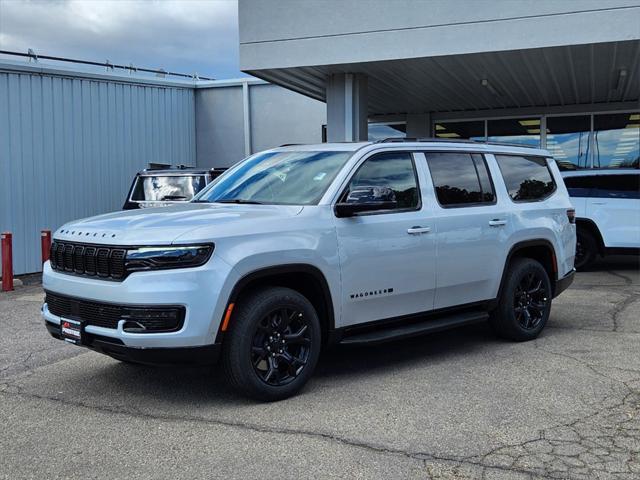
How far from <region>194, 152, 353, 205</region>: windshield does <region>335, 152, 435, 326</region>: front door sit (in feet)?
0.82

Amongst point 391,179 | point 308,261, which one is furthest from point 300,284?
point 391,179

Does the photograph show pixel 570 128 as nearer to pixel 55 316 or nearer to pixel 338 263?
pixel 338 263

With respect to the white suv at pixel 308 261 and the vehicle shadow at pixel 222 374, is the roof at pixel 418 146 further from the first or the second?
the vehicle shadow at pixel 222 374

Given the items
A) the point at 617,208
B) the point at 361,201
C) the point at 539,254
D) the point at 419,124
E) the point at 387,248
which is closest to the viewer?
the point at 361,201

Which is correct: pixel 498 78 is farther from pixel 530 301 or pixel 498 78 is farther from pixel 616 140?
pixel 530 301

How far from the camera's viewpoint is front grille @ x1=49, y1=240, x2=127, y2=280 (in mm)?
4457

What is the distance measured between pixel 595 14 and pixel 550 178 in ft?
14.5

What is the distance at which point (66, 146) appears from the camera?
46.1ft

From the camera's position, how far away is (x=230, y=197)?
577cm

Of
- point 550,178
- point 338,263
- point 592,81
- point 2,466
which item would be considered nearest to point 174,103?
point 592,81

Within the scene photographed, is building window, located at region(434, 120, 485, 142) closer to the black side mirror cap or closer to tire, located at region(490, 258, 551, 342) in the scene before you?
tire, located at region(490, 258, 551, 342)

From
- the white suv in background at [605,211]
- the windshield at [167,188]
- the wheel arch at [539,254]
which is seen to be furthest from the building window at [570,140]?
the wheel arch at [539,254]

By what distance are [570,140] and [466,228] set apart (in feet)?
41.4

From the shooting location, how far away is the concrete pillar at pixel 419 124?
1858 cm
